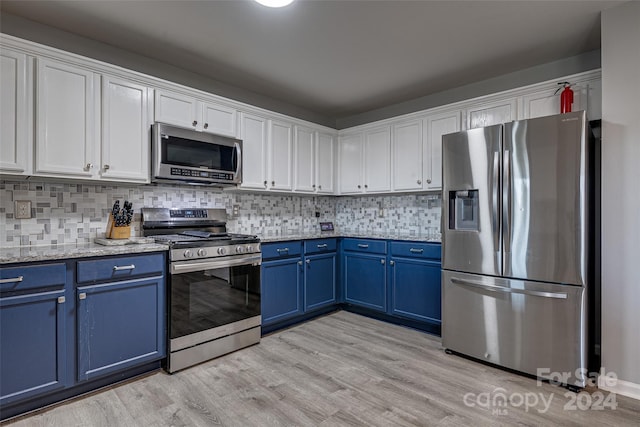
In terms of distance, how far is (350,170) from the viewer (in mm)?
4242

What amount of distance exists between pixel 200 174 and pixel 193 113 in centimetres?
55

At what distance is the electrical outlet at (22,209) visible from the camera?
7.54 ft

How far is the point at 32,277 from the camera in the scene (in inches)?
75.2

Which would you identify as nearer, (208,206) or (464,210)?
(464,210)

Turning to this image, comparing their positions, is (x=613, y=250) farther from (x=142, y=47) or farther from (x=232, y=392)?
(x=142, y=47)

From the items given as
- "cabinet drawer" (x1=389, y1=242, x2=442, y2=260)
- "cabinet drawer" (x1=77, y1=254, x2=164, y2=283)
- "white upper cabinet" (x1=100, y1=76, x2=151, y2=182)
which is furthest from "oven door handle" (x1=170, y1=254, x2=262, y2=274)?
"cabinet drawer" (x1=389, y1=242, x2=442, y2=260)

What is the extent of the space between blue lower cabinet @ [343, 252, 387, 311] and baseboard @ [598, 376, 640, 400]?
178 cm

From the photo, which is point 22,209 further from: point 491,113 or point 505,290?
point 491,113

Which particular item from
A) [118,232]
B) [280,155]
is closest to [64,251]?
[118,232]

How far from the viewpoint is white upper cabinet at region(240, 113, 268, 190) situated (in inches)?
131

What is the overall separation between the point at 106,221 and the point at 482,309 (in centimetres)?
307

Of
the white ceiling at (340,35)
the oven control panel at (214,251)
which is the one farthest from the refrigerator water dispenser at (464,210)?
the oven control panel at (214,251)

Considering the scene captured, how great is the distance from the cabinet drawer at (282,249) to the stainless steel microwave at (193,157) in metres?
0.69

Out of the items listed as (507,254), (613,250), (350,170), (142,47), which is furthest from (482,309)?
(142,47)
